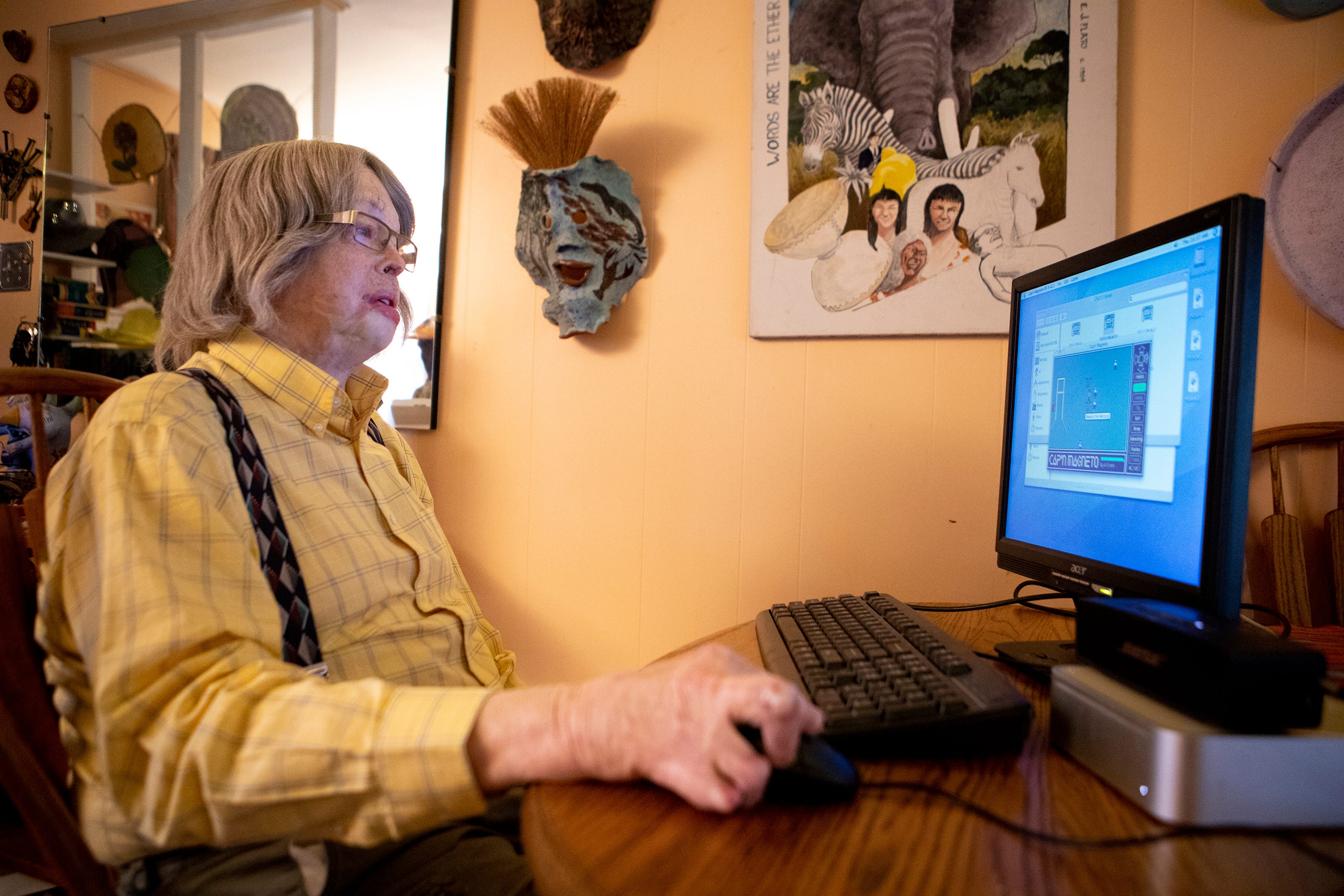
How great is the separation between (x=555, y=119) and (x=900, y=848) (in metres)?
1.52

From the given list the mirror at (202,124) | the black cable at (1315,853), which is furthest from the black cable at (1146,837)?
the mirror at (202,124)

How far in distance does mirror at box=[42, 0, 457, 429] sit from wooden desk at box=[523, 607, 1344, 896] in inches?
56.5

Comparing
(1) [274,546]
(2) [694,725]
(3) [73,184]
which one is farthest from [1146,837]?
(3) [73,184]

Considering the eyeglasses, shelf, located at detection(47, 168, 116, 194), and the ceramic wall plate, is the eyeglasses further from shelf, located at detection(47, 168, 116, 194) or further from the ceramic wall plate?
shelf, located at detection(47, 168, 116, 194)

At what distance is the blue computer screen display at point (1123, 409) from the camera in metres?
0.58

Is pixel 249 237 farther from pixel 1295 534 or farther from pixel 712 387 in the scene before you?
pixel 1295 534

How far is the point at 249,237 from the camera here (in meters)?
0.97

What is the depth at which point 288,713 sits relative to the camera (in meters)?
0.54

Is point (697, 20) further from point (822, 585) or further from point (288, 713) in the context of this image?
point (288, 713)

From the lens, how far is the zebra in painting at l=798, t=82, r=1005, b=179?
4.33 ft

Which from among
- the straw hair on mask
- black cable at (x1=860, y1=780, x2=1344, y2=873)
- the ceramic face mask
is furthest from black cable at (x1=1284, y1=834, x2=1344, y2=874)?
the straw hair on mask

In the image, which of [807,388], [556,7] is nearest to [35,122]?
[556,7]

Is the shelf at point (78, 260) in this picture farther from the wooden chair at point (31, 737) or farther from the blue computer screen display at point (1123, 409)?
the blue computer screen display at point (1123, 409)

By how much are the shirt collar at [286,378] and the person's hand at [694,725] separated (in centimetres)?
64
